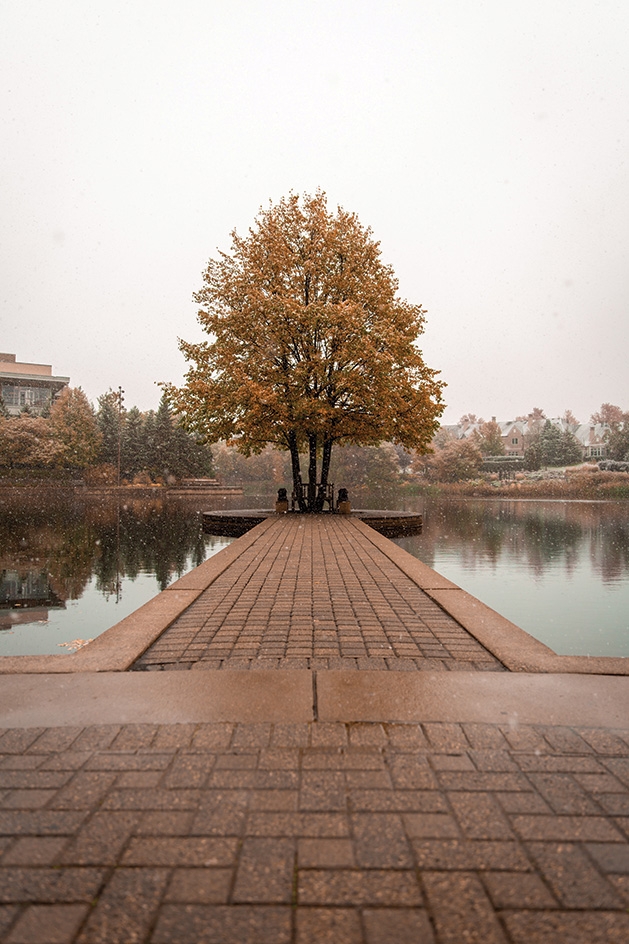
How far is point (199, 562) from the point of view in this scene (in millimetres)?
12930

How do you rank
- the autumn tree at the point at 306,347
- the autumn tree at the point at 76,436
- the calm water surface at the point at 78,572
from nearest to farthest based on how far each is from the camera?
1. the calm water surface at the point at 78,572
2. the autumn tree at the point at 306,347
3. the autumn tree at the point at 76,436

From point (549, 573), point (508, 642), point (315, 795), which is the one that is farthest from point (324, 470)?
point (315, 795)

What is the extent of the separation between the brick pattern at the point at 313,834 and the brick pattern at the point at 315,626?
3.91 feet

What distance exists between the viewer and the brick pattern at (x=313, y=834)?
1.75m

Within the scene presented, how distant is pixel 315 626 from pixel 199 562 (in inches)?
324

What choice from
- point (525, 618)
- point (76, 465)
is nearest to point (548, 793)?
point (525, 618)

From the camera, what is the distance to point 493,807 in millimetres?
2342

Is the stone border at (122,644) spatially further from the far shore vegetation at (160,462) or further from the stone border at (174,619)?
the far shore vegetation at (160,462)

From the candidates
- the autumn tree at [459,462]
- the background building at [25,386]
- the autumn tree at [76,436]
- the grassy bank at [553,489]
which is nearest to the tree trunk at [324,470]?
the grassy bank at [553,489]

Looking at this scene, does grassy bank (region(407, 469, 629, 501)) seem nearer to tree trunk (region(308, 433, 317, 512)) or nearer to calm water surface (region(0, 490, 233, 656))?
tree trunk (region(308, 433, 317, 512))

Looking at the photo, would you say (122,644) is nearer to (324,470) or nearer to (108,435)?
(324,470)

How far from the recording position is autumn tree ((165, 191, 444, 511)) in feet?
65.6

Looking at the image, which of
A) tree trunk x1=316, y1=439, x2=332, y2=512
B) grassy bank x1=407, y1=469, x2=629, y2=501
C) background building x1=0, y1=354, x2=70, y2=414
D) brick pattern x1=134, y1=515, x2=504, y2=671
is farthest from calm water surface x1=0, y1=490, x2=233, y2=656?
background building x1=0, y1=354, x2=70, y2=414

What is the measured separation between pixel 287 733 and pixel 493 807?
1.09 m
